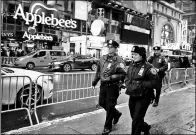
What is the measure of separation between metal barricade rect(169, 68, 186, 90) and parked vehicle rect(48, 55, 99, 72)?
28.0 feet

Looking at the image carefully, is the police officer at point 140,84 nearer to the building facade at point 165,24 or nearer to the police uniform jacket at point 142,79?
the police uniform jacket at point 142,79

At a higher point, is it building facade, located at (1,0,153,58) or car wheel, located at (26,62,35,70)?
building facade, located at (1,0,153,58)

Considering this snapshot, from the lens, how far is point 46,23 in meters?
24.7

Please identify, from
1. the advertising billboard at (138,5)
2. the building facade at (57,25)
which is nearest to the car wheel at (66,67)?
the building facade at (57,25)

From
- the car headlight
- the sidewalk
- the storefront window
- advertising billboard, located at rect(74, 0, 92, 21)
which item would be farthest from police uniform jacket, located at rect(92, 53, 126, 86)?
the storefront window

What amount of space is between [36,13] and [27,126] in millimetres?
21827

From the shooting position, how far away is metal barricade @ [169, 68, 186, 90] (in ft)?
34.0

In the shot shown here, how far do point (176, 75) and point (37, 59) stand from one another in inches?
463

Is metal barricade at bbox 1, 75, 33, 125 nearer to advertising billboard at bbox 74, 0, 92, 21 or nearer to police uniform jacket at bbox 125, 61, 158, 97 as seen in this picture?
police uniform jacket at bbox 125, 61, 158, 97

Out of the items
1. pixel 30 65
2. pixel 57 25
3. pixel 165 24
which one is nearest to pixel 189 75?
pixel 30 65

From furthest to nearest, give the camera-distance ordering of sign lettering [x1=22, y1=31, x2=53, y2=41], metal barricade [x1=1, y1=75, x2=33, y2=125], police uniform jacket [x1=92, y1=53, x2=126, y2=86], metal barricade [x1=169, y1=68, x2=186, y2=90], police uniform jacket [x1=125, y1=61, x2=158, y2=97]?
1. sign lettering [x1=22, y1=31, x2=53, y2=41]
2. metal barricade [x1=169, y1=68, x2=186, y2=90]
3. metal barricade [x1=1, y1=75, x2=33, y2=125]
4. police uniform jacket [x1=92, y1=53, x2=126, y2=86]
5. police uniform jacket [x1=125, y1=61, x2=158, y2=97]

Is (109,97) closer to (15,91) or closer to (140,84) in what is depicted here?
(140,84)

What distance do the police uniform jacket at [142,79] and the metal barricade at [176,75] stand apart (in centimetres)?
710

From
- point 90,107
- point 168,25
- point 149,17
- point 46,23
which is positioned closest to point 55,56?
point 46,23
